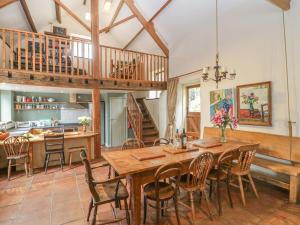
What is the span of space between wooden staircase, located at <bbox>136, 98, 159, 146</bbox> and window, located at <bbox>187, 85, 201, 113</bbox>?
5.77ft

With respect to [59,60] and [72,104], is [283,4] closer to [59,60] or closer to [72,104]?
[59,60]

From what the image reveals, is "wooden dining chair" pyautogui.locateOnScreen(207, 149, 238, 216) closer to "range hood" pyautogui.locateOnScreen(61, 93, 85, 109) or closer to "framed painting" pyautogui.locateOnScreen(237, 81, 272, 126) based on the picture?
"framed painting" pyautogui.locateOnScreen(237, 81, 272, 126)

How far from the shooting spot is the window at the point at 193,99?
531cm

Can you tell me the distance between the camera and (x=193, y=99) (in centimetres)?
549

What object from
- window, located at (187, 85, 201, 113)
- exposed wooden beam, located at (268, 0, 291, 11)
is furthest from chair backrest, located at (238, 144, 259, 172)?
window, located at (187, 85, 201, 113)

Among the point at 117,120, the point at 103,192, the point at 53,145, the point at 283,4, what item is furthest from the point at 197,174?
the point at 117,120

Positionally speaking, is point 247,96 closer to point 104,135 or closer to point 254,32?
point 254,32

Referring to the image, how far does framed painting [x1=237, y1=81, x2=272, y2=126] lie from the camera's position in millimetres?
3377

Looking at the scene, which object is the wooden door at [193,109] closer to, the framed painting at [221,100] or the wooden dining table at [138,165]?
the framed painting at [221,100]

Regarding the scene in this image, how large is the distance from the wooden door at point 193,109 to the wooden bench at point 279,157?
5.39ft

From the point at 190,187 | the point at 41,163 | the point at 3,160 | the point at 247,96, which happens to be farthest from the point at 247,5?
the point at 3,160

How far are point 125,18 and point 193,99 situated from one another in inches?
165

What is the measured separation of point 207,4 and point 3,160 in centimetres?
614

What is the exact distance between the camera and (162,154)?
2.52m
